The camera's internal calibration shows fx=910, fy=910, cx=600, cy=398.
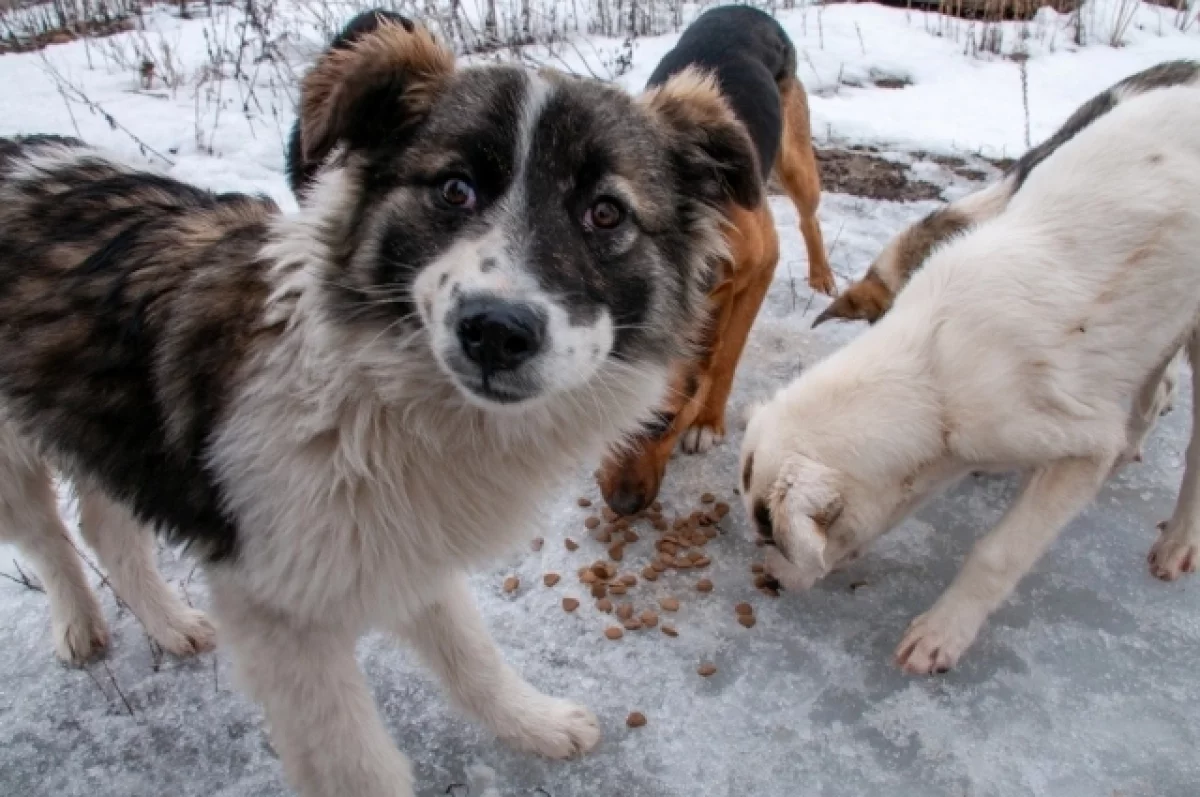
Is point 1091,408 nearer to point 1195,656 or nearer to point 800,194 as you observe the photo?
point 1195,656

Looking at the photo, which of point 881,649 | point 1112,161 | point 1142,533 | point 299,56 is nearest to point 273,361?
point 881,649

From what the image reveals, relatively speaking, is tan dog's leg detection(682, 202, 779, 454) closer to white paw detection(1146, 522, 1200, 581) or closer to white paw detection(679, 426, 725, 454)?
white paw detection(679, 426, 725, 454)

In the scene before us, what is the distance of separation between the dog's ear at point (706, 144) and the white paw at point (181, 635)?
2.20 m

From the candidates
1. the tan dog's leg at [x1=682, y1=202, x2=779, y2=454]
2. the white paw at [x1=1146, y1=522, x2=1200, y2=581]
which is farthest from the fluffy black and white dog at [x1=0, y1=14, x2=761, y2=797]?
the white paw at [x1=1146, y1=522, x2=1200, y2=581]

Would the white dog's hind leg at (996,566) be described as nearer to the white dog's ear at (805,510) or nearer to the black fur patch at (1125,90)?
the white dog's ear at (805,510)

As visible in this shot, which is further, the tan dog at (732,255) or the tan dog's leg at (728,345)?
the tan dog's leg at (728,345)

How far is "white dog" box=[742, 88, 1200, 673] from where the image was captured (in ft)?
9.86

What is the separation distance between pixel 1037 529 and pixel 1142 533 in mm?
834

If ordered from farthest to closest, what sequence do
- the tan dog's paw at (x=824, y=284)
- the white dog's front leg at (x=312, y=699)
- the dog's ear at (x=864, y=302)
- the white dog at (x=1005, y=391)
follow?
the tan dog's paw at (x=824, y=284) < the dog's ear at (x=864, y=302) < the white dog at (x=1005, y=391) < the white dog's front leg at (x=312, y=699)

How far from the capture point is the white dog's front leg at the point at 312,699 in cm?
224

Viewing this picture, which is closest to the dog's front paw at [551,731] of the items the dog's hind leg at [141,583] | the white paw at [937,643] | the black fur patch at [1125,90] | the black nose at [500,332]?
the white paw at [937,643]

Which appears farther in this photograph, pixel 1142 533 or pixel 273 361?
pixel 1142 533

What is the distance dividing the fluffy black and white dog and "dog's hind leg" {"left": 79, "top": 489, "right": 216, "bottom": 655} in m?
0.61

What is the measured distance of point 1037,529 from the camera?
306cm
